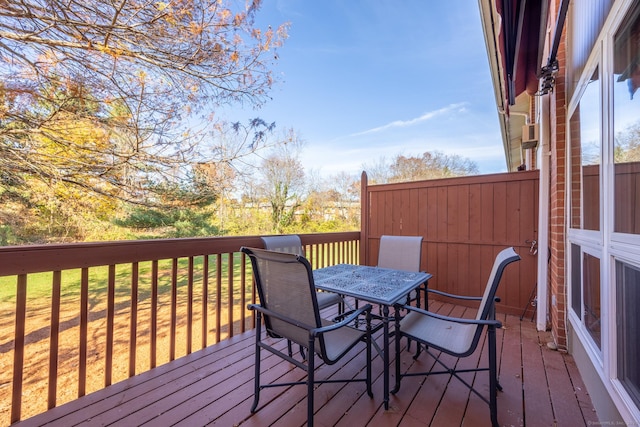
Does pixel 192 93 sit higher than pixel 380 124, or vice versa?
pixel 380 124

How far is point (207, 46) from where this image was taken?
3.57m

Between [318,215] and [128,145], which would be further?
[318,215]

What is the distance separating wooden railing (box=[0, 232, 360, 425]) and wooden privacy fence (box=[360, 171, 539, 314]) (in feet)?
3.17

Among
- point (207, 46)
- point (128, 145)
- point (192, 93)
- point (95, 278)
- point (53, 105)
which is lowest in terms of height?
point (95, 278)

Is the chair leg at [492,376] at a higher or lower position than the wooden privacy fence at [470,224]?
lower

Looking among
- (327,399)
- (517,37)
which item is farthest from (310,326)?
(517,37)

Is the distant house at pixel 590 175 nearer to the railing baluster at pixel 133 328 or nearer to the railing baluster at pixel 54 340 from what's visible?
the railing baluster at pixel 133 328

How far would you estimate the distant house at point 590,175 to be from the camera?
1265 millimetres

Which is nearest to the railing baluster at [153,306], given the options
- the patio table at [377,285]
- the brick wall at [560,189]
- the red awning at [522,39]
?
the patio table at [377,285]

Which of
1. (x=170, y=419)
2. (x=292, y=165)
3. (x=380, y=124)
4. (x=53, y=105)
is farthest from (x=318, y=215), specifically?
(x=170, y=419)

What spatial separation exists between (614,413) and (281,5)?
222 inches

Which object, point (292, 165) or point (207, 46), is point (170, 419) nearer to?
point (207, 46)

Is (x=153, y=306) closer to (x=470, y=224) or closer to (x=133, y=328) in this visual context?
(x=133, y=328)

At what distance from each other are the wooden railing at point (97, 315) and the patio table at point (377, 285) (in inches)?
39.1
